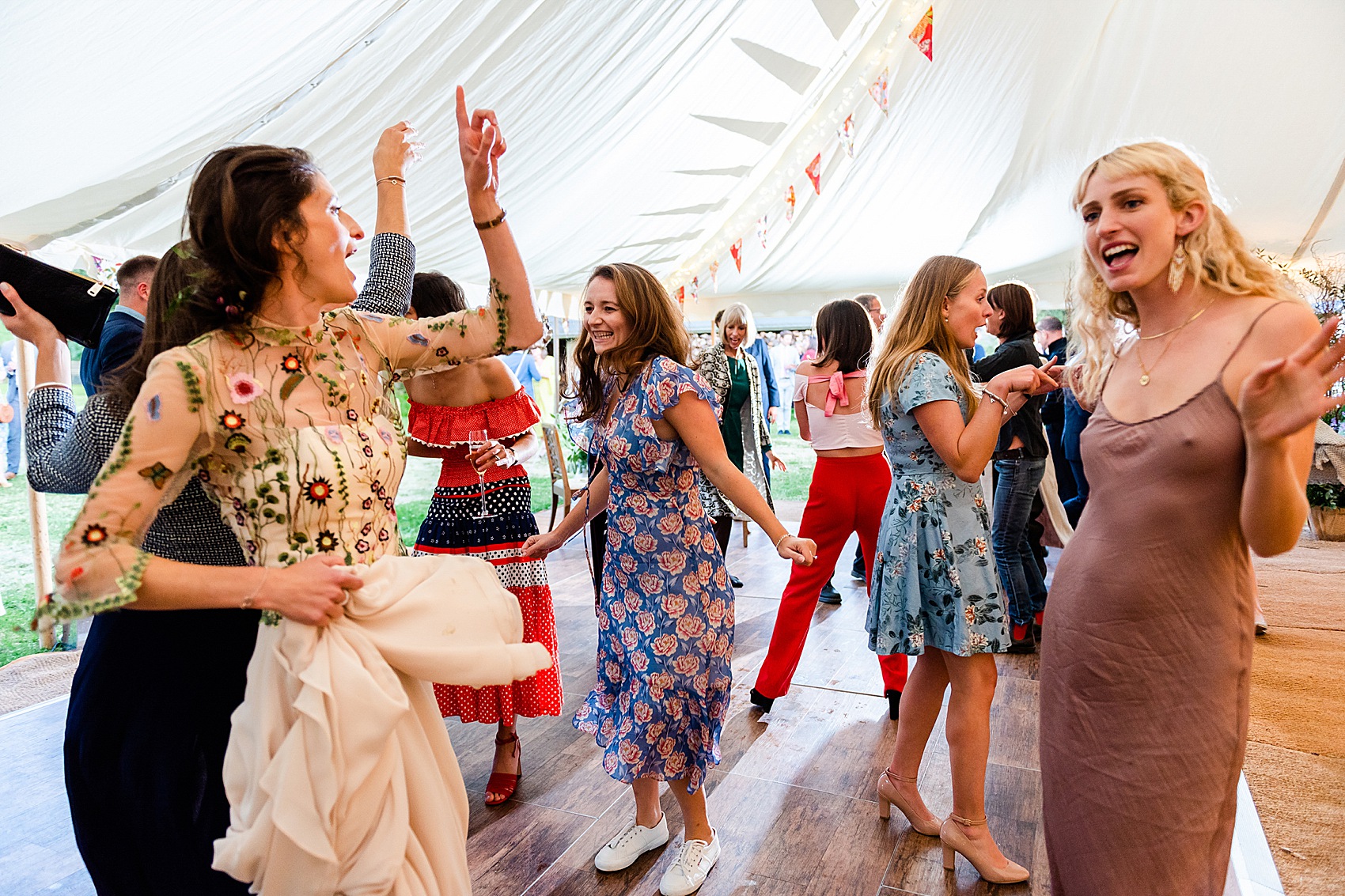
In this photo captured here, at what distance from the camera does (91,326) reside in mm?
1402

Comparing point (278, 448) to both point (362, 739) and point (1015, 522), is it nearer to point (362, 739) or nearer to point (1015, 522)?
point (362, 739)

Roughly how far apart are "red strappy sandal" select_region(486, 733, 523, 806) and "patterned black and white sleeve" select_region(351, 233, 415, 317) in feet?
5.29

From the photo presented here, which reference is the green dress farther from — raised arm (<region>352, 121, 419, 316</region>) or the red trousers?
raised arm (<region>352, 121, 419, 316</region>)

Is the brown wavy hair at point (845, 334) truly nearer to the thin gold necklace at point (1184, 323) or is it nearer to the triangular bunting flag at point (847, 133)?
the thin gold necklace at point (1184, 323)

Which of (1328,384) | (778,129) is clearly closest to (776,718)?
(1328,384)

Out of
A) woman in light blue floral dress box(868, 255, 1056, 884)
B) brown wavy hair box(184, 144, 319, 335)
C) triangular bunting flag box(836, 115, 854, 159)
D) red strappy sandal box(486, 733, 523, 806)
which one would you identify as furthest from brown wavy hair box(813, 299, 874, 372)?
triangular bunting flag box(836, 115, 854, 159)

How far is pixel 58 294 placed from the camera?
1.37m

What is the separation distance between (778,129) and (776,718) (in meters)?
4.64

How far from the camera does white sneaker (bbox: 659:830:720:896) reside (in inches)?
75.9

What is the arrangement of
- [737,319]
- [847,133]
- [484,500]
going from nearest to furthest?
1. [484,500]
2. [737,319]
3. [847,133]

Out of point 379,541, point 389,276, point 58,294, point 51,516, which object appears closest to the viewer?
point 379,541

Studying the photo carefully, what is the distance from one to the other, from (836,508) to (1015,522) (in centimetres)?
118

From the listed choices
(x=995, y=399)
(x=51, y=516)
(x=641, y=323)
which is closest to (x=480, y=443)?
(x=641, y=323)

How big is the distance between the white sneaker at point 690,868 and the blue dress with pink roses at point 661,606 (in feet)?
0.51
